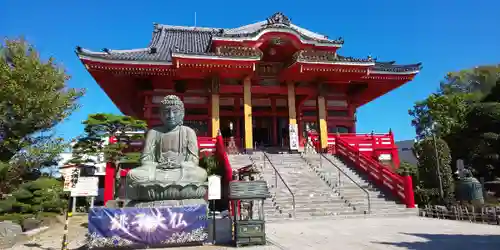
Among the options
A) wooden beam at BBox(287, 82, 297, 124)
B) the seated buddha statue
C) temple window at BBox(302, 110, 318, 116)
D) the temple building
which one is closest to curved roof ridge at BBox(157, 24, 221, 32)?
the temple building

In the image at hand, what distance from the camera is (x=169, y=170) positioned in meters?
8.48

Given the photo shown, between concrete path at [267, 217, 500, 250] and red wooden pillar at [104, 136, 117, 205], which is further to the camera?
red wooden pillar at [104, 136, 117, 205]

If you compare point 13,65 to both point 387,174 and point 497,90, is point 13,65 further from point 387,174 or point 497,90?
point 497,90

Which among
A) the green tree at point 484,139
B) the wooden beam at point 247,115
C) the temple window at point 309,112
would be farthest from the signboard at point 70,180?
the green tree at point 484,139

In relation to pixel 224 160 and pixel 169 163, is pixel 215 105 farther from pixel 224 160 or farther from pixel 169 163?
pixel 169 163

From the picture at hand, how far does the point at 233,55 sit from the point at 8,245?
12911 mm

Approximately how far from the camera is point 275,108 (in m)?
22.7

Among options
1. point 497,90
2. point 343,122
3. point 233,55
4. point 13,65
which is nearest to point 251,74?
point 233,55

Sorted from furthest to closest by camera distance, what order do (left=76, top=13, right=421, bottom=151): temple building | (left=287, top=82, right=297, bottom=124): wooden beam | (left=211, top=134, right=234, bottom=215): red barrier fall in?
(left=287, top=82, right=297, bottom=124): wooden beam < (left=76, top=13, right=421, bottom=151): temple building < (left=211, top=134, right=234, bottom=215): red barrier

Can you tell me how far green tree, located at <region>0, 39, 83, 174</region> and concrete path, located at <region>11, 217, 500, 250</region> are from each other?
3414 millimetres

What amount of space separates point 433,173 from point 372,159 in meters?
2.60

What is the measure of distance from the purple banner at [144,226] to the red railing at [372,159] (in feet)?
30.5

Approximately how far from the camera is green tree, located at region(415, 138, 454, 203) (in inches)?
559

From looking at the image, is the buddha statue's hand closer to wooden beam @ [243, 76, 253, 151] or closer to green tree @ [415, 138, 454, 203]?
wooden beam @ [243, 76, 253, 151]
